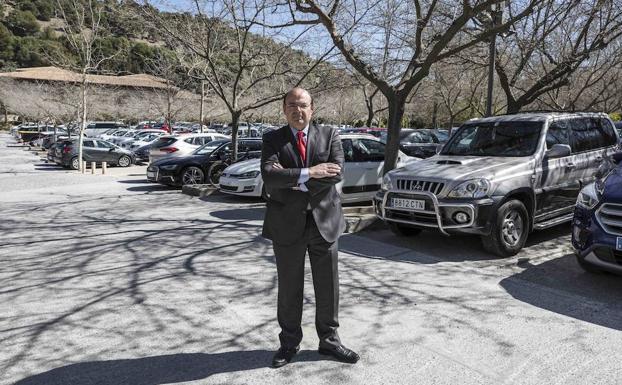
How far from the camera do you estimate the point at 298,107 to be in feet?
10.5

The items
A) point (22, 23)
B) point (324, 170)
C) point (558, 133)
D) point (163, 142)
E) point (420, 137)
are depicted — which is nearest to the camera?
point (324, 170)

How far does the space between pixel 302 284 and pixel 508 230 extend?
146 inches

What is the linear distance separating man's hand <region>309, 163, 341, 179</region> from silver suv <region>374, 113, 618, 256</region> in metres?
3.02

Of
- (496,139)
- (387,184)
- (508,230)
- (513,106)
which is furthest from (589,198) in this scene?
(513,106)

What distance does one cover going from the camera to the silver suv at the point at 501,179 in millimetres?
5871

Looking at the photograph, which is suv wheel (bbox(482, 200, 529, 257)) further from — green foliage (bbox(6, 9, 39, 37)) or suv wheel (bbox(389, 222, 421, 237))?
green foliage (bbox(6, 9, 39, 37))

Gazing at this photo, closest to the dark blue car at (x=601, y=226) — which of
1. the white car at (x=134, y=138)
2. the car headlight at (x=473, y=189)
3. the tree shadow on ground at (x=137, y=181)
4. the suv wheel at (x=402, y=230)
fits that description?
the car headlight at (x=473, y=189)

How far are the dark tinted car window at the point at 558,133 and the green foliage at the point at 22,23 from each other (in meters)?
110

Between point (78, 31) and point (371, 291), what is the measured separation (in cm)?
1887

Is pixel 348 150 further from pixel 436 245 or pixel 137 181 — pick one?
pixel 137 181

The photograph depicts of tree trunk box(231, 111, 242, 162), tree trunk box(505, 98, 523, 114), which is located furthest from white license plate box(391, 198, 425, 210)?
tree trunk box(231, 111, 242, 162)

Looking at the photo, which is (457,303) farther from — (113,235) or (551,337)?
(113,235)

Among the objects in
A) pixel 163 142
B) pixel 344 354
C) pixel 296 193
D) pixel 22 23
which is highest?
pixel 22 23

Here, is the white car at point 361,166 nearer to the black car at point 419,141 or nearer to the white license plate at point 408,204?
the white license plate at point 408,204
